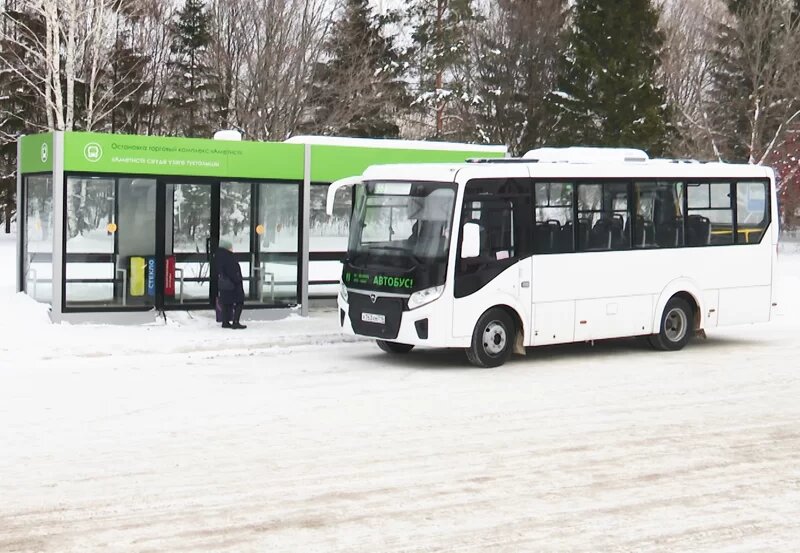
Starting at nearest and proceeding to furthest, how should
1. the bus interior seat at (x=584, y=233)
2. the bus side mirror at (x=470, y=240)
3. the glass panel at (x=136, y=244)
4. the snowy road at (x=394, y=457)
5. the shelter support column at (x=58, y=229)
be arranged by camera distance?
the snowy road at (x=394, y=457) → the bus side mirror at (x=470, y=240) → the bus interior seat at (x=584, y=233) → the shelter support column at (x=58, y=229) → the glass panel at (x=136, y=244)

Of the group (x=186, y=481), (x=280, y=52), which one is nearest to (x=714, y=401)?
(x=186, y=481)

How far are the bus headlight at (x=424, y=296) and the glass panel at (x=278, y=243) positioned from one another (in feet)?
17.2

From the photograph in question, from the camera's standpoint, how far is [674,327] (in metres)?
17.7

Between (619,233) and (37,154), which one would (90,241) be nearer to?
(37,154)

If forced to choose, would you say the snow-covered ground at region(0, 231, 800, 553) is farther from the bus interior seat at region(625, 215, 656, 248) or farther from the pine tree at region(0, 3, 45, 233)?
the pine tree at region(0, 3, 45, 233)

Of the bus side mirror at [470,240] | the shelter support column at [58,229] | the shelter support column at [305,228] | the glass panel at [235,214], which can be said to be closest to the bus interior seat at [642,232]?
the bus side mirror at [470,240]

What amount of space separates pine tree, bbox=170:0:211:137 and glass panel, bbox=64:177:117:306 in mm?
29509

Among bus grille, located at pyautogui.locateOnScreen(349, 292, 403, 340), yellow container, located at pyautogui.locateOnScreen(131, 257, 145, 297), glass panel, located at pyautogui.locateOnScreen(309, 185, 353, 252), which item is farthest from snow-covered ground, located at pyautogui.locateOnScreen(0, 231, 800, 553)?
glass panel, located at pyautogui.locateOnScreen(309, 185, 353, 252)

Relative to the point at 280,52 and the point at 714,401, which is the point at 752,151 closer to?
the point at 280,52

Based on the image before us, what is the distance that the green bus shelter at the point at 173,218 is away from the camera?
59.3 feet

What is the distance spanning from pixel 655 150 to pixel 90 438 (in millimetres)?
39294

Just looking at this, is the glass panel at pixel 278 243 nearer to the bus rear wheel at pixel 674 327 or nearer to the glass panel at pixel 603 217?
the glass panel at pixel 603 217

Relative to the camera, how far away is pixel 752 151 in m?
50.2

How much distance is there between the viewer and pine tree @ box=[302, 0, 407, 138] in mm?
A: 44500
